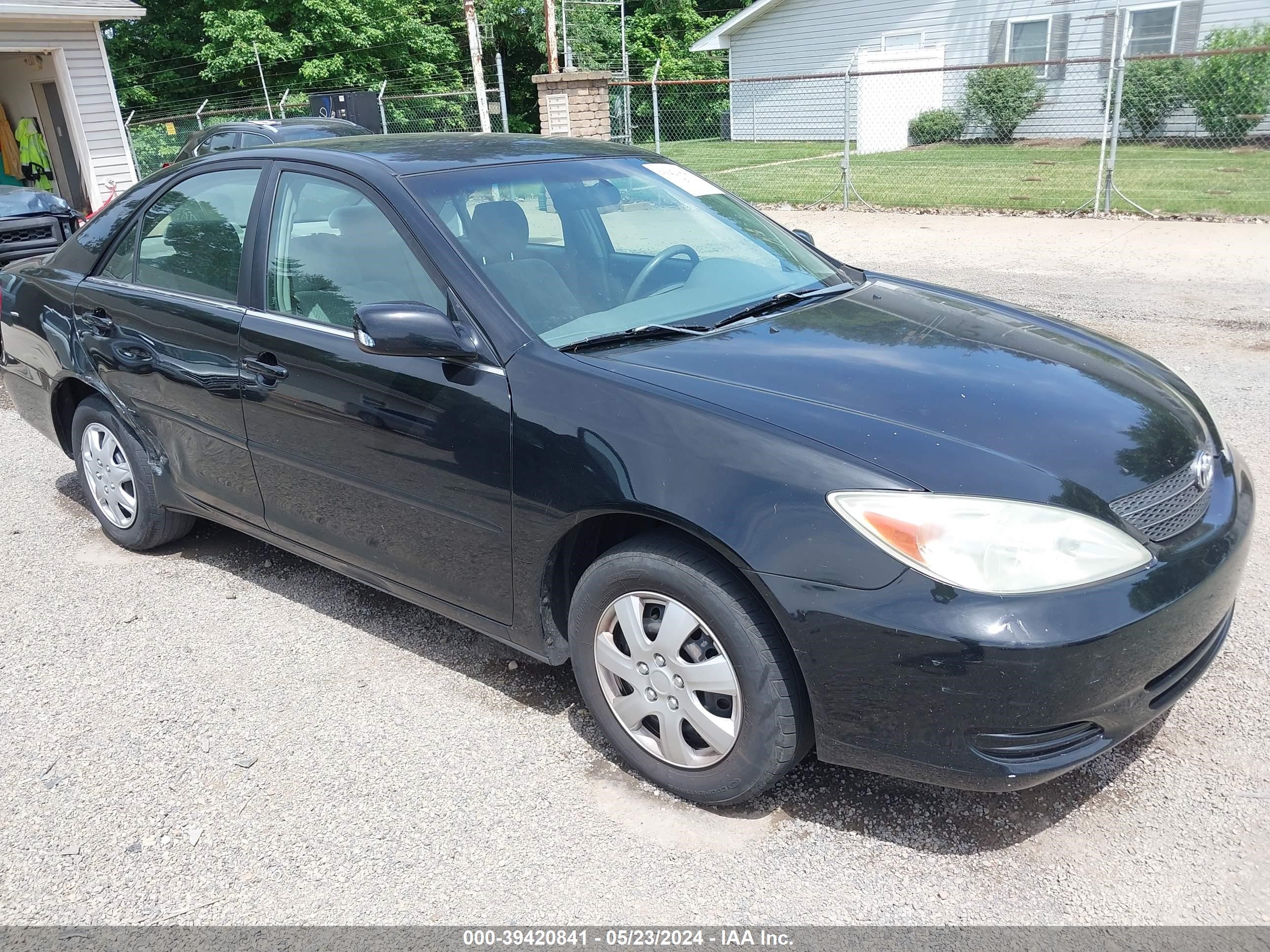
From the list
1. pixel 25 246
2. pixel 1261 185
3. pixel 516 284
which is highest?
pixel 516 284

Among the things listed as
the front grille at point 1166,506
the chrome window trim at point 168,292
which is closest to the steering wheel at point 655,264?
the chrome window trim at point 168,292

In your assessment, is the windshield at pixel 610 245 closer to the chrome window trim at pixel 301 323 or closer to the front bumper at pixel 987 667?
the chrome window trim at pixel 301 323

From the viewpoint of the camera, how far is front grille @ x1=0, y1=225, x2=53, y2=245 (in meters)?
9.79

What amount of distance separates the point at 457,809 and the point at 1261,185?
50.1 ft

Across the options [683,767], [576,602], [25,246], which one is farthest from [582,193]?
[25,246]

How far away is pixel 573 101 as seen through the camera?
16.5m

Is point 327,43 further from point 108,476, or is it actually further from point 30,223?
point 108,476

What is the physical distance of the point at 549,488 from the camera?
2.82 meters

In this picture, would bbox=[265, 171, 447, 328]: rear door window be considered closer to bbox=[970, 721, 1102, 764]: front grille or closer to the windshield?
the windshield

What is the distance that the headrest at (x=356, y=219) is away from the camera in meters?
3.34

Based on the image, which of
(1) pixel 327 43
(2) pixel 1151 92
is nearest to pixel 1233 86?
(2) pixel 1151 92

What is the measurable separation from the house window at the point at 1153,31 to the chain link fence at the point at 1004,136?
2.61ft

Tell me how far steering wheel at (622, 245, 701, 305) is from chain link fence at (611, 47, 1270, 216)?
1032 centimetres

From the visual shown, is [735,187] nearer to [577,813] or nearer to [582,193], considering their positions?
[582,193]
